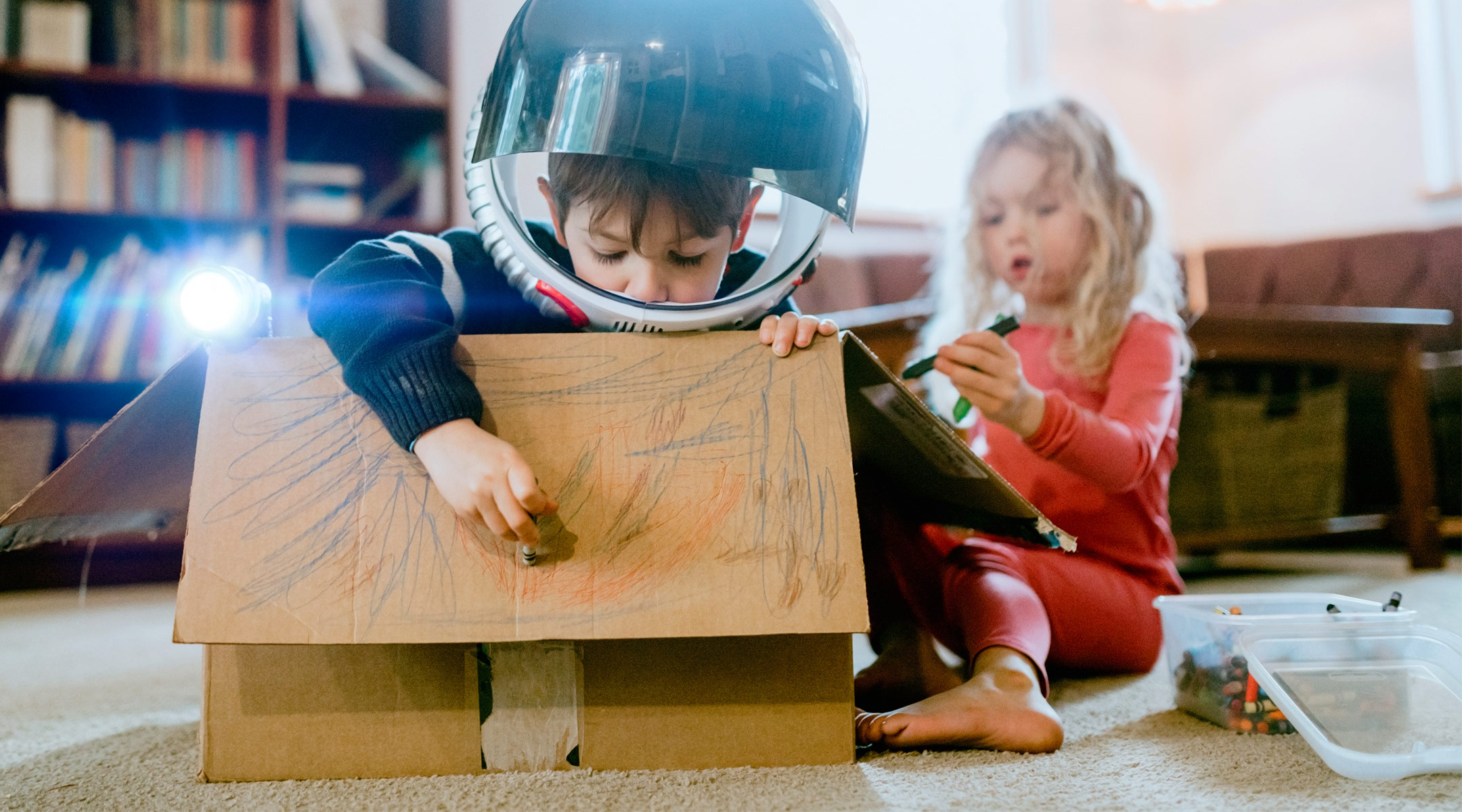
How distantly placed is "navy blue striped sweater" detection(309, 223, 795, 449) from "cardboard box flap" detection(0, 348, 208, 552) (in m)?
0.10

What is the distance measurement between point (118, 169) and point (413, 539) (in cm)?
175

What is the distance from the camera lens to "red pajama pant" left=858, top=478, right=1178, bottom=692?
2.67 ft

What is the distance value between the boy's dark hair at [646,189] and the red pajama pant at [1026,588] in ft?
0.99

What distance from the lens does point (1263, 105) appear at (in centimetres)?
286

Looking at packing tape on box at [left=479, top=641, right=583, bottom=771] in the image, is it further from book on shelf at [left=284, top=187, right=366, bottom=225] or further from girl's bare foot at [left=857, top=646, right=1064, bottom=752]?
book on shelf at [left=284, top=187, right=366, bottom=225]

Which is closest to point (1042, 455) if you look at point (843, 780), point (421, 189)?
point (843, 780)

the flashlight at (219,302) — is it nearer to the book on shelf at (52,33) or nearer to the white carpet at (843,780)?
the white carpet at (843,780)

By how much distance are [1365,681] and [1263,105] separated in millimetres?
2793

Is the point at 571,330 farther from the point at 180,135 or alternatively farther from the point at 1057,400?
the point at 180,135

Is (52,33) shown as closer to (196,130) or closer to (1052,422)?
(196,130)

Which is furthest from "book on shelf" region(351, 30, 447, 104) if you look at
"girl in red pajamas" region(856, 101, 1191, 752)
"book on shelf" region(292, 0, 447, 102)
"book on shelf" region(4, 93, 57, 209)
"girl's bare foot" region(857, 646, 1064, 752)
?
"girl's bare foot" region(857, 646, 1064, 752)

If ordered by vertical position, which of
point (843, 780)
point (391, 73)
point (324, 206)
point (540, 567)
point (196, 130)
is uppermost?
point (391, 73)

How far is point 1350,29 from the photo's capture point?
8.79ft

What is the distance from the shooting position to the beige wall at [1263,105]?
2621 mm
